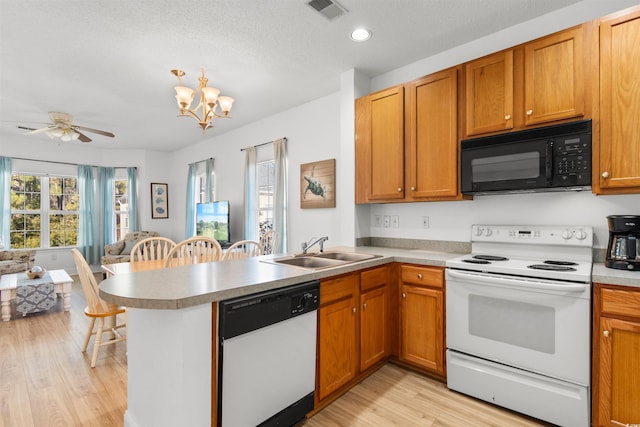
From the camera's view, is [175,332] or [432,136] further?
[432,136]

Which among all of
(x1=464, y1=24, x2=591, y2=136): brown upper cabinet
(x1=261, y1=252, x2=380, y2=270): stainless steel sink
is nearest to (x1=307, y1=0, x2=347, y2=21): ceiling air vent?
(x1=464, y1=24, x2=591, y2=136): brown upper cabinet

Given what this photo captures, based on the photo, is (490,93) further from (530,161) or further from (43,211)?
(43,211)

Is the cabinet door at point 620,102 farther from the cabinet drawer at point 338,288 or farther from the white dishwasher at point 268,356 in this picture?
the white dishwasher at point 268,356

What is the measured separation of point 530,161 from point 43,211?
27.2 feet

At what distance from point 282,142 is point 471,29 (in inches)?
103

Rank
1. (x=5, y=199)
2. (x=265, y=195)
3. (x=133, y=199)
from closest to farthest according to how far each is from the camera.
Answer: (x=265, y=195) < (x=5, y=199) < (x=133, y=199)

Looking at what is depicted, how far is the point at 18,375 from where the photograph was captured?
2.51 m

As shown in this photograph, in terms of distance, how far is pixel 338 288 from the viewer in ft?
6.81

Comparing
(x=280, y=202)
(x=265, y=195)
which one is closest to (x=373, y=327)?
(x=280, y=202)

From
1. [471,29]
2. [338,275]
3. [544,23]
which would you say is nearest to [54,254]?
[338,275]

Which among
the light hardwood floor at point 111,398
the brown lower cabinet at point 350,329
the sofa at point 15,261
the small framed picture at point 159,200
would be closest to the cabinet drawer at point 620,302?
the light hardwood floor at point 111,398

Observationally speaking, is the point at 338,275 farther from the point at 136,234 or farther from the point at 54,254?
the point at 54,254

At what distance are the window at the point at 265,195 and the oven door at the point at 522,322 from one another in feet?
10.7

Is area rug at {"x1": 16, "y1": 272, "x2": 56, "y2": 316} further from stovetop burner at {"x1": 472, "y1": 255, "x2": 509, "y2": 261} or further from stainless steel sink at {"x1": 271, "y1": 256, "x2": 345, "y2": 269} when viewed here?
stovetop burner at {"x1": 472, "y1": 255, "x2": 509, "y2": 261}
